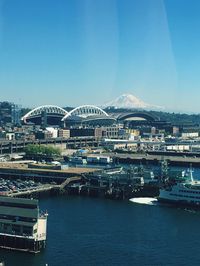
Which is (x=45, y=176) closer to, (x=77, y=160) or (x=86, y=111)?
(x=77, y=160)

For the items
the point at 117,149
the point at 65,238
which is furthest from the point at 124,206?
the point at 117,149

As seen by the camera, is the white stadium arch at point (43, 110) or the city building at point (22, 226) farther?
the white stadium arch at point (43, 110)

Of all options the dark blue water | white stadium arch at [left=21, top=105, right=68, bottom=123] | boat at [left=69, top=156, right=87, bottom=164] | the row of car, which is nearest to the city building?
the dark blue water

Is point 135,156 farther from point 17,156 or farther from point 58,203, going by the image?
point 58,203

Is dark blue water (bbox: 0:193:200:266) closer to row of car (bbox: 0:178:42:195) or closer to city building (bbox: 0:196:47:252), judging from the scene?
city building (bbox: 0:196:47:252)

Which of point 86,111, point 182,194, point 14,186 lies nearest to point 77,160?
point 14,186

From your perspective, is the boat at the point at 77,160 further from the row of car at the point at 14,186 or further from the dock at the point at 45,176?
the row of car at the point at 14,186

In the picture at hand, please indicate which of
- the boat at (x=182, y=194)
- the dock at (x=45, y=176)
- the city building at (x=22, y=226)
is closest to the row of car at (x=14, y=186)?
the dock at (x=45, y=176)

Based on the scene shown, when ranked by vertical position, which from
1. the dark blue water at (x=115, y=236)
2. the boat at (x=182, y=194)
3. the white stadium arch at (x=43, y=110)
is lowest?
the dark blue water at (x=115, y=236)
